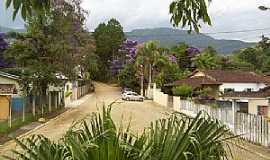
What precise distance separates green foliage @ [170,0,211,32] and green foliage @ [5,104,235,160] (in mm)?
965

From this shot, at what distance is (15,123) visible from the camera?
3075 cm

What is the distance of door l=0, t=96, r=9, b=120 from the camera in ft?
94.0

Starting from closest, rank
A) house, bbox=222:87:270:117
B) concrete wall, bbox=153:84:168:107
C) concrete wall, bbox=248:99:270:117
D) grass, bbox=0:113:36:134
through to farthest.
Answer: grass, bbox=0:113:36:134 < house, bbox=222:87:270:117 < concrete wall, bbox=248:99:270:117 < concrete wall, bbox=153:84:168:107

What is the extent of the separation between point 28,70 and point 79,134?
118 feet

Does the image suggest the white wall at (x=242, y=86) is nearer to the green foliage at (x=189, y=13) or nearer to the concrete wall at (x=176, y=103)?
the concrete wall at (x=176, y=103)

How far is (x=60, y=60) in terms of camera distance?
40.8 meters

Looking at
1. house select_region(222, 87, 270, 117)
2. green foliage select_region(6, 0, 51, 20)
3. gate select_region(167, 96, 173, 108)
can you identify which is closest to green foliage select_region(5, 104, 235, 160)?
green foliage select_region(6, 0, 51, 20)

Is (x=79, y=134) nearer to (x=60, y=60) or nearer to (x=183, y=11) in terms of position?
(x=183, y=11)

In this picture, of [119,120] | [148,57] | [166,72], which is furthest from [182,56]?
[119,120]

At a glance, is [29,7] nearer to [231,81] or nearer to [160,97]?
[231,81]

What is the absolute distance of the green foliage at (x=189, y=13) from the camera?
484cm

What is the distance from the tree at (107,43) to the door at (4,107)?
265ft

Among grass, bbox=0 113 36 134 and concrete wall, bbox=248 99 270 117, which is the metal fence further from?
concrete wall, bbox=248 99 270 117

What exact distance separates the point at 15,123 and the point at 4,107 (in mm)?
1391
